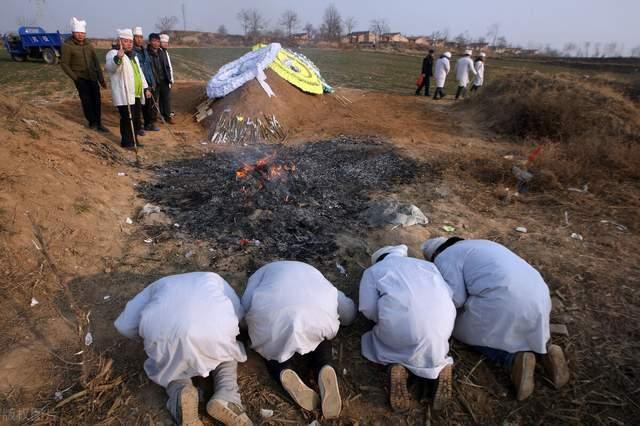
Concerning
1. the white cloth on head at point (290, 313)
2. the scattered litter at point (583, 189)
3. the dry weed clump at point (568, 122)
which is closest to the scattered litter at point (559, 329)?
the white cloth on head at point (290, 313)

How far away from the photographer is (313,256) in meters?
3.63

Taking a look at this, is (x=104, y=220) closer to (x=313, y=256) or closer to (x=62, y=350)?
(x=62, y=350)

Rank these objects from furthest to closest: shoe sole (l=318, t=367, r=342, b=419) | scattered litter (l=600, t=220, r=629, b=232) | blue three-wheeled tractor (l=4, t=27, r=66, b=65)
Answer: blue three-wheeled tractor (l=4, t=27, r=66, b=65)
scattered litter (l=600, t=220, r=629, b=232)
shoe sole (l=318, t=367, r=342, b=419)

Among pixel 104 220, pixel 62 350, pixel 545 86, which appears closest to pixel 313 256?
pixel 62 350

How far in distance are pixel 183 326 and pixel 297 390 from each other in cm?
76

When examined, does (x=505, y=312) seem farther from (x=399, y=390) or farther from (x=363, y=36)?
(x=363, y=36)

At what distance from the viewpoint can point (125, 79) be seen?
588cm

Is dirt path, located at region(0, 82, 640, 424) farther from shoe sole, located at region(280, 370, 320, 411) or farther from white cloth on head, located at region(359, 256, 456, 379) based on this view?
white cloth on head, located at region(359, 256, 456, 379)

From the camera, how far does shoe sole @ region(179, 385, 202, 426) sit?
77.1 inches

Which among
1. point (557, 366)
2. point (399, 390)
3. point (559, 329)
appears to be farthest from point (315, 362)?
point (559, 329)

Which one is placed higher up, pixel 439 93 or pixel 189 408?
pixel 439 93

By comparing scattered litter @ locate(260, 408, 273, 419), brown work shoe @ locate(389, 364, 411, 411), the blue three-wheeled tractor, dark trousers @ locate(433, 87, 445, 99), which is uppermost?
the blue three-wheeled tractor

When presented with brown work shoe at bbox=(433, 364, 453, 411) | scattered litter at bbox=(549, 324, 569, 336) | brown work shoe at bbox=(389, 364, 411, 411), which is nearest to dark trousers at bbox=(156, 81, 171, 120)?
brown work shoe at bbox=(389, 364, 411, 411)

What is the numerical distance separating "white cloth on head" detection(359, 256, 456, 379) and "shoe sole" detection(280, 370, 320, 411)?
0.51m
